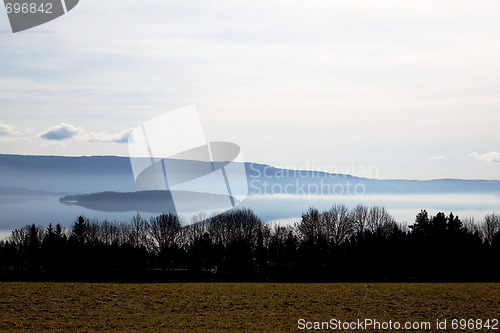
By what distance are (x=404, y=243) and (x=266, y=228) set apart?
110 feet

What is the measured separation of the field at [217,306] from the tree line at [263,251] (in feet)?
79.7

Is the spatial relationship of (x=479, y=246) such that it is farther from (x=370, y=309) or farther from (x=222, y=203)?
(x=222, y=203)

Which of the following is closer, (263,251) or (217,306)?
(217,306)

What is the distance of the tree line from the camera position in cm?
6031

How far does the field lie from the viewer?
20766 millimetres

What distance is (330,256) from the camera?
77.5 meters

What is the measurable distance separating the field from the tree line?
79.7ft

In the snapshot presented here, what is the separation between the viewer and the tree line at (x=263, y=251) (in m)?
60.3

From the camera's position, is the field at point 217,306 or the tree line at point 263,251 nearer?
the field at point 217,306

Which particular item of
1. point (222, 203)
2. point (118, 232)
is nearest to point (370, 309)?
point (118, 232)

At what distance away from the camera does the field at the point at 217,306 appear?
68.1 feet

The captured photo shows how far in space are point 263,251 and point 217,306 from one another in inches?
2219

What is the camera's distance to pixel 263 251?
262ft

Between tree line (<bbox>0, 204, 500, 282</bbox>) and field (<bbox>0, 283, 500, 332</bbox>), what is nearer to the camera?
field (<bbox>0, 283, 500, 332</bbox>)
